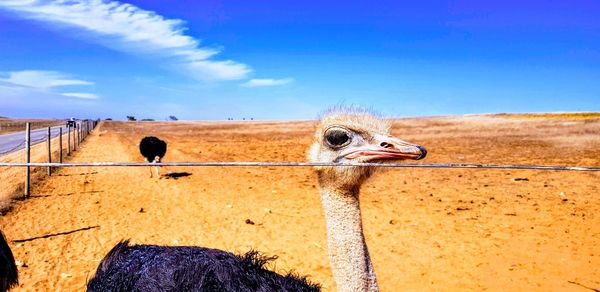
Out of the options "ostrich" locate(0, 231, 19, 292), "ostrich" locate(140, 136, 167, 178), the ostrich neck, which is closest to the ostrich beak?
the ostrich neck

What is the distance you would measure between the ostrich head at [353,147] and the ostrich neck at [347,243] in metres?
0.08

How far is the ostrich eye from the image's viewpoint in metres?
2.73

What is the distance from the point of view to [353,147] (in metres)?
2.76

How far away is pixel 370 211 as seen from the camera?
7480 millimetres

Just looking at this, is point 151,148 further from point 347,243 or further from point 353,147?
point 347,243

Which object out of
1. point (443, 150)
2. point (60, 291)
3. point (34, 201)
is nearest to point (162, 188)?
point (34, 201)

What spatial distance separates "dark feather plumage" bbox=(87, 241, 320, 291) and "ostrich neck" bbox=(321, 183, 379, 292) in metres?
0.19

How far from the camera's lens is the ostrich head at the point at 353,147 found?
2.63 m

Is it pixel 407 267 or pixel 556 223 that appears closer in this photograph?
pixel 407 267

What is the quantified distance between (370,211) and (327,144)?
496cm

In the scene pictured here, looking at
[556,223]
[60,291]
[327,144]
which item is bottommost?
[60,291]

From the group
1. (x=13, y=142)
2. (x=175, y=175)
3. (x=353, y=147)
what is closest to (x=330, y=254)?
(x=353, y=147)

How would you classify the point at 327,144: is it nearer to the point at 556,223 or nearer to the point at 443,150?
the point at 556,223

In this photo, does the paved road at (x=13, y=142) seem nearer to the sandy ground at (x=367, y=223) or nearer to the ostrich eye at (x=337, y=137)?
the sandy ground at (x=367, y=223)
